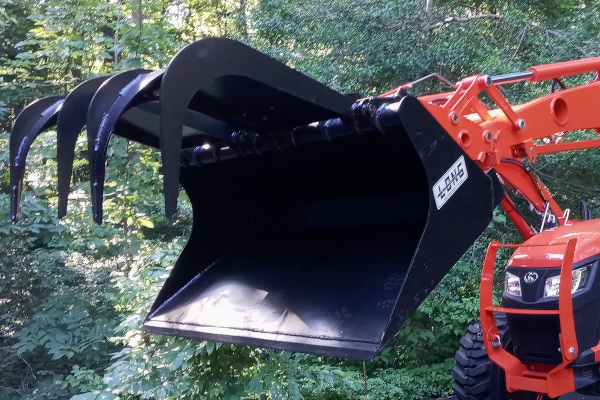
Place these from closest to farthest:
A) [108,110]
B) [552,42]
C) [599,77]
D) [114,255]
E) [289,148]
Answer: [108,110] → [289,148] → [599,77] → [114,255] → [552,42]

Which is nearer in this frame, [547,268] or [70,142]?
[70,142]

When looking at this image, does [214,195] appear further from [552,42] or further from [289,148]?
[552,42]

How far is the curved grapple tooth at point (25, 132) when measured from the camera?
2.38m

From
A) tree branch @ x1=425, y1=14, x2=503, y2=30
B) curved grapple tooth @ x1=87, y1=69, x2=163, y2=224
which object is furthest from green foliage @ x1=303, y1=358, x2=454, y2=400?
curved grapple tooth @ x1=87, y1=69, x2=163, y2=224

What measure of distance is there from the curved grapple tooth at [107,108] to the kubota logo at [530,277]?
2.09 meters

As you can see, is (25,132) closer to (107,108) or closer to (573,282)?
(107,108)

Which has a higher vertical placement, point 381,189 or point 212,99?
point 212,99

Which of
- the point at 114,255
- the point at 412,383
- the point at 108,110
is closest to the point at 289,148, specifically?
the point at 108,110

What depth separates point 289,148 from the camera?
2754 mm

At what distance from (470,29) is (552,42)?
3.48 feet

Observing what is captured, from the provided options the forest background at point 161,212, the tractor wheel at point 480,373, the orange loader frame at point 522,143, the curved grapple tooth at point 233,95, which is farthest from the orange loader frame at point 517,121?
the forest background at point 161,212

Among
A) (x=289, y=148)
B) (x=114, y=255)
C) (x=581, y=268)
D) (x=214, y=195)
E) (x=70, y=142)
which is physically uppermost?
(x=70, y=142)

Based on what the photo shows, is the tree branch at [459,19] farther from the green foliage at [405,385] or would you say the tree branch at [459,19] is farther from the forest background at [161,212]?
the green foliage at [405,385]

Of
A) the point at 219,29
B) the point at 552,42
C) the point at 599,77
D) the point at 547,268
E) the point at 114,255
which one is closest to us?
the point at 547,268
